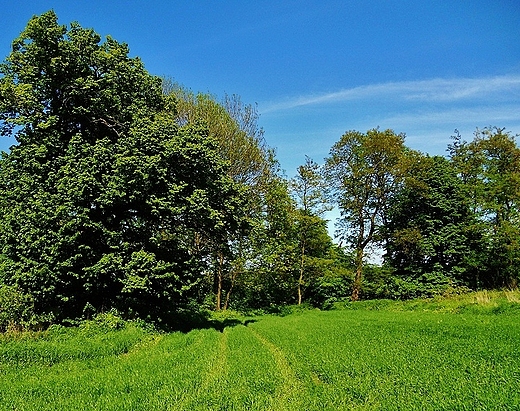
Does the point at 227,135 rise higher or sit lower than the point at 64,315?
higher

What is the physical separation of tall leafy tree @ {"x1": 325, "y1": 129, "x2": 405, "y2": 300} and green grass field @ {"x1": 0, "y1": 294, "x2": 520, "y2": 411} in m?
27.5

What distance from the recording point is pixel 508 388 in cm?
767

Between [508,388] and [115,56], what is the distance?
23.4 m

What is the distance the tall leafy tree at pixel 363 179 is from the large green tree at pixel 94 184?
23962 mm

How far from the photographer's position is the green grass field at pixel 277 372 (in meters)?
8.25

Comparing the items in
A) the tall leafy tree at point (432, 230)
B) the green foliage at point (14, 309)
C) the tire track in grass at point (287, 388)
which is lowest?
the tire track in grass at point (287, 388)

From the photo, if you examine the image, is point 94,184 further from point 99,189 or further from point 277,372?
point 277,372

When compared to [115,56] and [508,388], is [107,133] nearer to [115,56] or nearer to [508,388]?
[115,56]

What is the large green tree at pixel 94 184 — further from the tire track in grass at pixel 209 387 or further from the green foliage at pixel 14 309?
the tire track in grass at pixel 209 387

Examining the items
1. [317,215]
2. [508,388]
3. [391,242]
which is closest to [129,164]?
[508,388]

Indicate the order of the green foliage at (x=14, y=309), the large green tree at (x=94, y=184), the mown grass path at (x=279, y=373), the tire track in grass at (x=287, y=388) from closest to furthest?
the mown grass path at (x=279, y=373), the tire track in grass at (x=287, y=388), the green foliage at (x=14, y=309), the large green tree at (x=94, y=184)

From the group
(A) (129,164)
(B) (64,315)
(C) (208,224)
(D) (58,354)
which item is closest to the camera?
(D) (58,354)

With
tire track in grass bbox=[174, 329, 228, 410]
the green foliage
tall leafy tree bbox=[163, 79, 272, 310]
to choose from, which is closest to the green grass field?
tire track in grass bbox=[174, 329, 228, 410]

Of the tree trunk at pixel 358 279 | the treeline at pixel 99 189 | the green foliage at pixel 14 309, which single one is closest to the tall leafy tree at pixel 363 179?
the tree trunk at pixel 358 279
